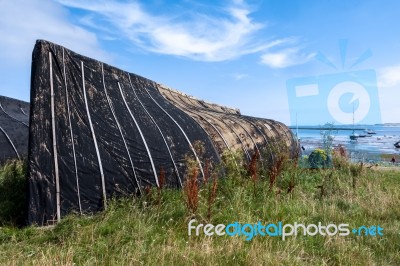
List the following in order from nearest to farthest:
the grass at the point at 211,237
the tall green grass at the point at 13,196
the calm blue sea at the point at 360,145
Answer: the grass at the point at 211,237
the tall green grass at the point at 13,196
the calm blue sea at the point at 360,145

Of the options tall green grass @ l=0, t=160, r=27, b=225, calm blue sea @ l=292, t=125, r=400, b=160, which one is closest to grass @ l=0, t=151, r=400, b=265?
tall green grass @ l=0, t=160, r=27, b=225

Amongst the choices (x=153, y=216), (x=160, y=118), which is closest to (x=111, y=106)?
(x=160, y=118)

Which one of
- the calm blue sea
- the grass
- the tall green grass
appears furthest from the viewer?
the calm blue sea

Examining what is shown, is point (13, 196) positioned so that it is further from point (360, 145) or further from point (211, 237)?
point (360, 145)

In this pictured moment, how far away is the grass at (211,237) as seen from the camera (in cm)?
320

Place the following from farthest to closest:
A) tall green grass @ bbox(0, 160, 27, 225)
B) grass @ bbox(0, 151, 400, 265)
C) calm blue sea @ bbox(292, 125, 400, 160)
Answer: calm blue sea @ bbox(292, 125, 400, 160), tall green grass @ bbox(0, 160, 27, 225), grass @ bbox(0, 151, 400, 265)

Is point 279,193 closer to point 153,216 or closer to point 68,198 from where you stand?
point 153,216

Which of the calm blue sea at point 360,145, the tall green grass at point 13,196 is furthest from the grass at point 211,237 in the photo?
the calm blue sea at point 360,145

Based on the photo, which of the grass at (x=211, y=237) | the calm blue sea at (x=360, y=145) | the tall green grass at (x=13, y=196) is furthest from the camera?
the calm blue sea at (x=360, y=145)

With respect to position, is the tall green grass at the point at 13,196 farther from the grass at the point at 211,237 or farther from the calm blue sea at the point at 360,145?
the calm blue sea at the point at 360,145

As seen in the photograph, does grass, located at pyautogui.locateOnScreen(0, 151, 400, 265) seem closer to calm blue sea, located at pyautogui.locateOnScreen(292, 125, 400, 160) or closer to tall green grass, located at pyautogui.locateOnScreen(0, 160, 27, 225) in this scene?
tall green grass, located at pyautogui.locateOnScreen(0, 160, 27, 225)

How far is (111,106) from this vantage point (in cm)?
575

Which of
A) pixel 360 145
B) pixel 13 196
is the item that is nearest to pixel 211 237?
pixel 13 196

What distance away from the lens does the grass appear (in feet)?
10.5
